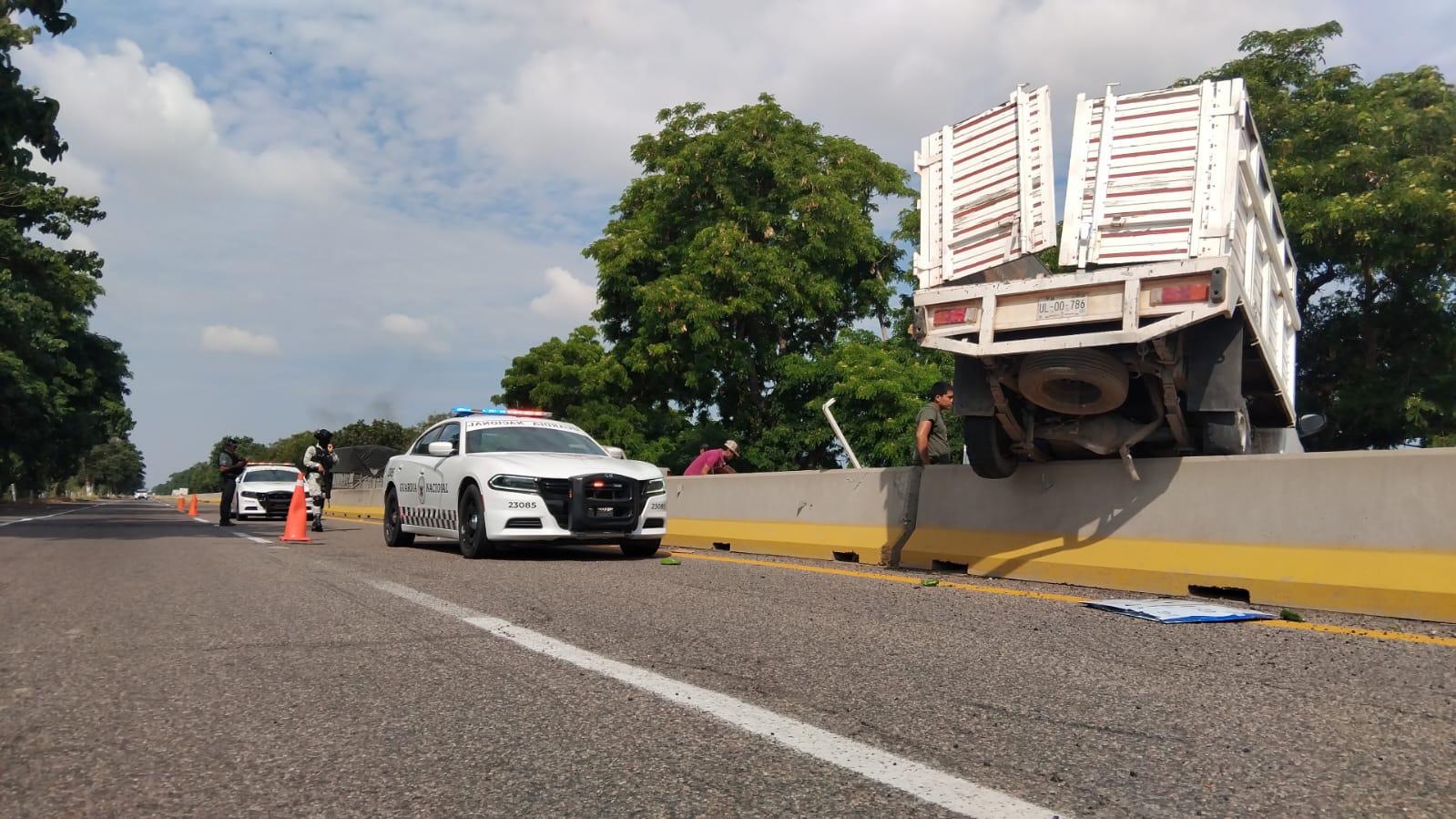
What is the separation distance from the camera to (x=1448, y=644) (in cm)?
550

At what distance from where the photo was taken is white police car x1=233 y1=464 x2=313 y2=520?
83.3ft

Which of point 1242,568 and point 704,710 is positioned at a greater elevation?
point 1242,568

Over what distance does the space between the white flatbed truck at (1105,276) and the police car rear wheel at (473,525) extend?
464cm

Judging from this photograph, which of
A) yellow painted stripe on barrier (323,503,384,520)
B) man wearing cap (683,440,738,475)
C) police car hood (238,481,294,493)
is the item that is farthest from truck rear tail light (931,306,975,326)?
police car hood (238,481,294,493)

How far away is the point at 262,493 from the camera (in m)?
25.8

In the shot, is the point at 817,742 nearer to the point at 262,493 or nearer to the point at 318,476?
the point at 318,476

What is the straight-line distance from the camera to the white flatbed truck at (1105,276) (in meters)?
7.57

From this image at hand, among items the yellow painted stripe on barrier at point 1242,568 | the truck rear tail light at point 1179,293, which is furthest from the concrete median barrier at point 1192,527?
the truck rear tail light at point 1179,293

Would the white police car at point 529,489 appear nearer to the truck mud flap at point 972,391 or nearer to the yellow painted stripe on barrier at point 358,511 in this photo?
the truck mud flap at point 972,391

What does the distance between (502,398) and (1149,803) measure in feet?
220

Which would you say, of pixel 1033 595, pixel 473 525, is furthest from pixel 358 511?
pixel 1033 595

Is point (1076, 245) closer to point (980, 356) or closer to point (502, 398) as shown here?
point (980, 356)

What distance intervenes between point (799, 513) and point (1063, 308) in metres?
4.69

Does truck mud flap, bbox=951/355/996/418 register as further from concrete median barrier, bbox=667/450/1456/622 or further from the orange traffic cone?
the orange traffic cone
